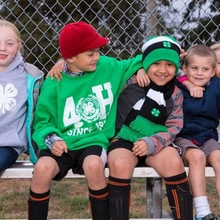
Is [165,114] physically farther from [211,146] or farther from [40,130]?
[40,130]

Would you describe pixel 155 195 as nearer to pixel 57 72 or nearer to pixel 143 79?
pixel 143 79

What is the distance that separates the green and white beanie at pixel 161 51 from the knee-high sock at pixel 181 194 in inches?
26.1

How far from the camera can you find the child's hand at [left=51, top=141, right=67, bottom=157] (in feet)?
9.02

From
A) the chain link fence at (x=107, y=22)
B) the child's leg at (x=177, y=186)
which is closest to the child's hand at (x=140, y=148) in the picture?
the child's leg at (x=177, y=186)

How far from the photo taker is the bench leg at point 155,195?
3098 mm

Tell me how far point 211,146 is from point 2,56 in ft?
4.32

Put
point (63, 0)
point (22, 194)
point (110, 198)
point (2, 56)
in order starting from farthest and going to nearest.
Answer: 1. point (63, 0)
2. point (22, 194)
3. point (2, 56)
4. point (110, 198)

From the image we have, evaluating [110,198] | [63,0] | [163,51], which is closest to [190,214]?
[110,198]

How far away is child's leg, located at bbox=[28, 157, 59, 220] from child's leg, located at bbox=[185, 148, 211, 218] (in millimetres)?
728

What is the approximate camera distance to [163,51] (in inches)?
114

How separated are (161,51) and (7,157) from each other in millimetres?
1041

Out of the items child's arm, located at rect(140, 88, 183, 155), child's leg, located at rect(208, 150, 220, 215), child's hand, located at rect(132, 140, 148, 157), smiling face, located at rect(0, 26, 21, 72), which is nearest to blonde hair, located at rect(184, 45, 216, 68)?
child's arm, located at rect(140, 88, 183, 155)

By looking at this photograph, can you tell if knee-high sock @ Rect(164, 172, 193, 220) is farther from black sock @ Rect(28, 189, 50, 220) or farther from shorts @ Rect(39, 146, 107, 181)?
black sock @ Rect(28, 189, 50, 220)

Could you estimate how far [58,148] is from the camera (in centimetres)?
275
